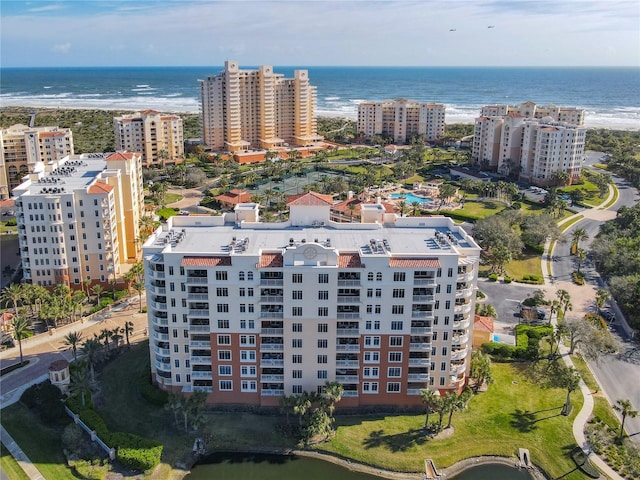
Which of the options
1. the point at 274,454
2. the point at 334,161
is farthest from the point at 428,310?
the point at 334,161

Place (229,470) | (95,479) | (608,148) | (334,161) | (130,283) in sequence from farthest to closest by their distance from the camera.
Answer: (608,148) → (334,161) → (130,283) → (229,470) → (95,479)

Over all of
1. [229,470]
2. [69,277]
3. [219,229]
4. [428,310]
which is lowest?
[229,470]

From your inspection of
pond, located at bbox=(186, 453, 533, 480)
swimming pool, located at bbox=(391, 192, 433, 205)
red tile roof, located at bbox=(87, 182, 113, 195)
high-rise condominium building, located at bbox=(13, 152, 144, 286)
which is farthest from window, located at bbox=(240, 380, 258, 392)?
swimming pool, located at bbox=(391, 192, 433, 205)

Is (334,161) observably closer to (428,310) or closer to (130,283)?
(130,283)

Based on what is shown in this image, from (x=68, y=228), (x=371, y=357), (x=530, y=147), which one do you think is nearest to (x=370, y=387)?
(x=371, y=357)

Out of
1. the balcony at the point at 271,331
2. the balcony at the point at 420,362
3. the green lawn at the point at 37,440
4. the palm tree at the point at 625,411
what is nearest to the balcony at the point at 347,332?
the balcony at the point at 271,331
